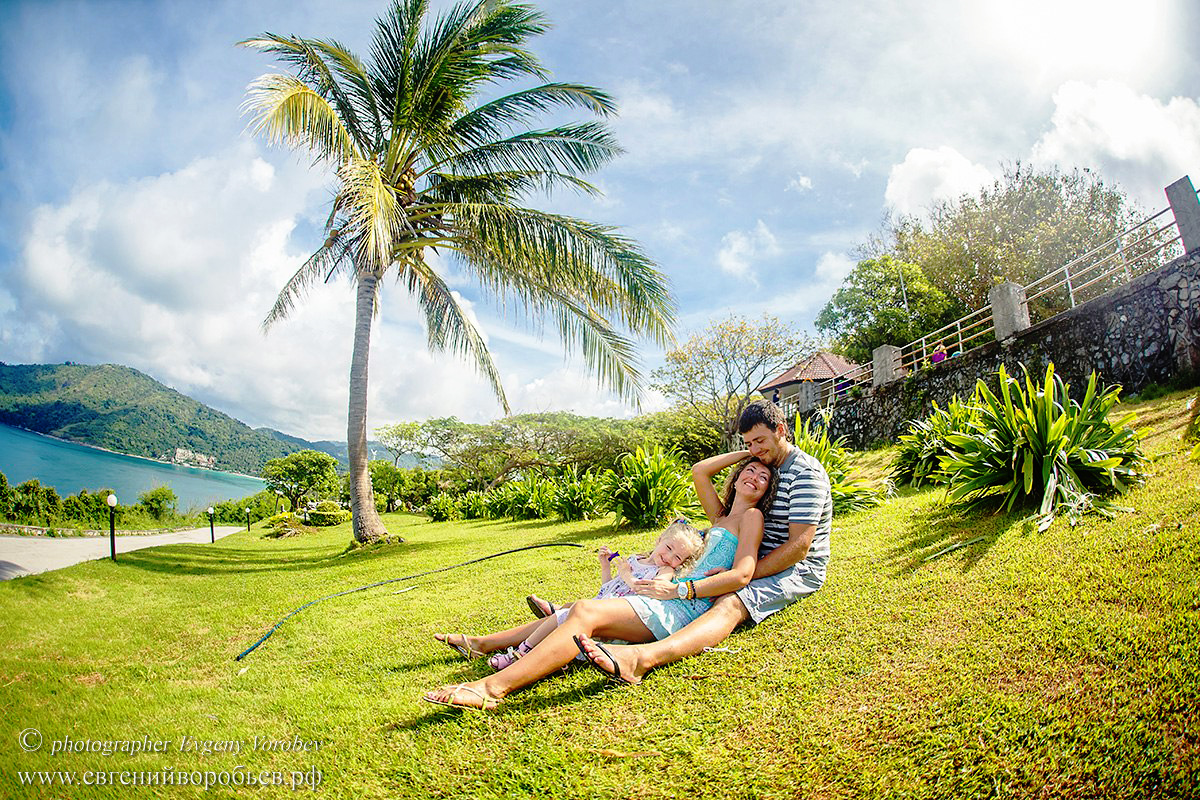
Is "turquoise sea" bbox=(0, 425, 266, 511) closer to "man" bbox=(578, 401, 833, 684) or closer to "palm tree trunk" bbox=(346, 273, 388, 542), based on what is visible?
"palm tree trunk" bbox=(346, 273, 388, 542)

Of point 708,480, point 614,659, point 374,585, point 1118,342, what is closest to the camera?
point 614,659

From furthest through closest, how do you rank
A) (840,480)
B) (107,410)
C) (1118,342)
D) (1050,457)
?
(107,410), (1118,342), (840,480), (1050,457)

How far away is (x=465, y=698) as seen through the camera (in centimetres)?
230

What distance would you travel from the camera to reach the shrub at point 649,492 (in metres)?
8.00

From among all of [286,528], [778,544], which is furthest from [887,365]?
[286,528]

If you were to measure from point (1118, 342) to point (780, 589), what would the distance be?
33.7 ft

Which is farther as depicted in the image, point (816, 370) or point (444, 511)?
point (816, 370)

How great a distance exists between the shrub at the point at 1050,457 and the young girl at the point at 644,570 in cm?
230

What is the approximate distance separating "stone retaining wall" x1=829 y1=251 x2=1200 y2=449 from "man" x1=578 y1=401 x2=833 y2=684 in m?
8.95

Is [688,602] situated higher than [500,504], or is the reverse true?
[688,602]

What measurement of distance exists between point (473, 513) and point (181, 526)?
12.4 m

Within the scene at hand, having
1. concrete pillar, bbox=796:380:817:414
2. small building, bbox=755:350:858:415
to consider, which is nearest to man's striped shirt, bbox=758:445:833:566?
concrete pillar, bbox=796:380:817:414

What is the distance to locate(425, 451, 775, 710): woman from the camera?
2.39 metres

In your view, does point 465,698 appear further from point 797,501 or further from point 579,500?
point 579,500
